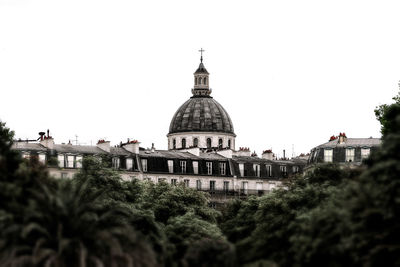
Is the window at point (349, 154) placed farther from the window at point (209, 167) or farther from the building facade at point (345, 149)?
the window at point (209, 167)

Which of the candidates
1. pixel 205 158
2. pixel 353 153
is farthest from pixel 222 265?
pixel 205 158

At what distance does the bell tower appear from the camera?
191413 mm

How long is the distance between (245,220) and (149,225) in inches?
579

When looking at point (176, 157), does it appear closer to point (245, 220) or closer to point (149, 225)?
point (245, 220)

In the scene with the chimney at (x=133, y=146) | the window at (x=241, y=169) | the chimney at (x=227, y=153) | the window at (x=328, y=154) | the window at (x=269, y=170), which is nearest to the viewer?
the window at (x=328, y=154)

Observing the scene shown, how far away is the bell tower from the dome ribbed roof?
5234 mm

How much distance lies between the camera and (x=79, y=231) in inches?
1607

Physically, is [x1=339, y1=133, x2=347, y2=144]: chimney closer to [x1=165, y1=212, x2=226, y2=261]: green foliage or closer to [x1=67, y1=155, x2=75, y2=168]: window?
[x1=67, y1=155, x2=75, y2=168]: window

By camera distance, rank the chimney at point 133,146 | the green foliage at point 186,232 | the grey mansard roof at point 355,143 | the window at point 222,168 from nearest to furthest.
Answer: the green foliage at point 186,232 → the grey mansard roof at point 355,143 → the chimney at point 133,146 → the window at point 222,168

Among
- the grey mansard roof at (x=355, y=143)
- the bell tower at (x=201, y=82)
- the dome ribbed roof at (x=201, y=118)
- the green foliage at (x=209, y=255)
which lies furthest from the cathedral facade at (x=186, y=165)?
the green foliage at (x=209, y=255)

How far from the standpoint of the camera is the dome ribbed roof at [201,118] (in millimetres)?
181625

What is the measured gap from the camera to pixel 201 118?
Result: 597ft

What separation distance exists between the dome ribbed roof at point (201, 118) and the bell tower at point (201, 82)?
17.2 ft

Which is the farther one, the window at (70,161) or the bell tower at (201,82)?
the bell tower at (201,82)
